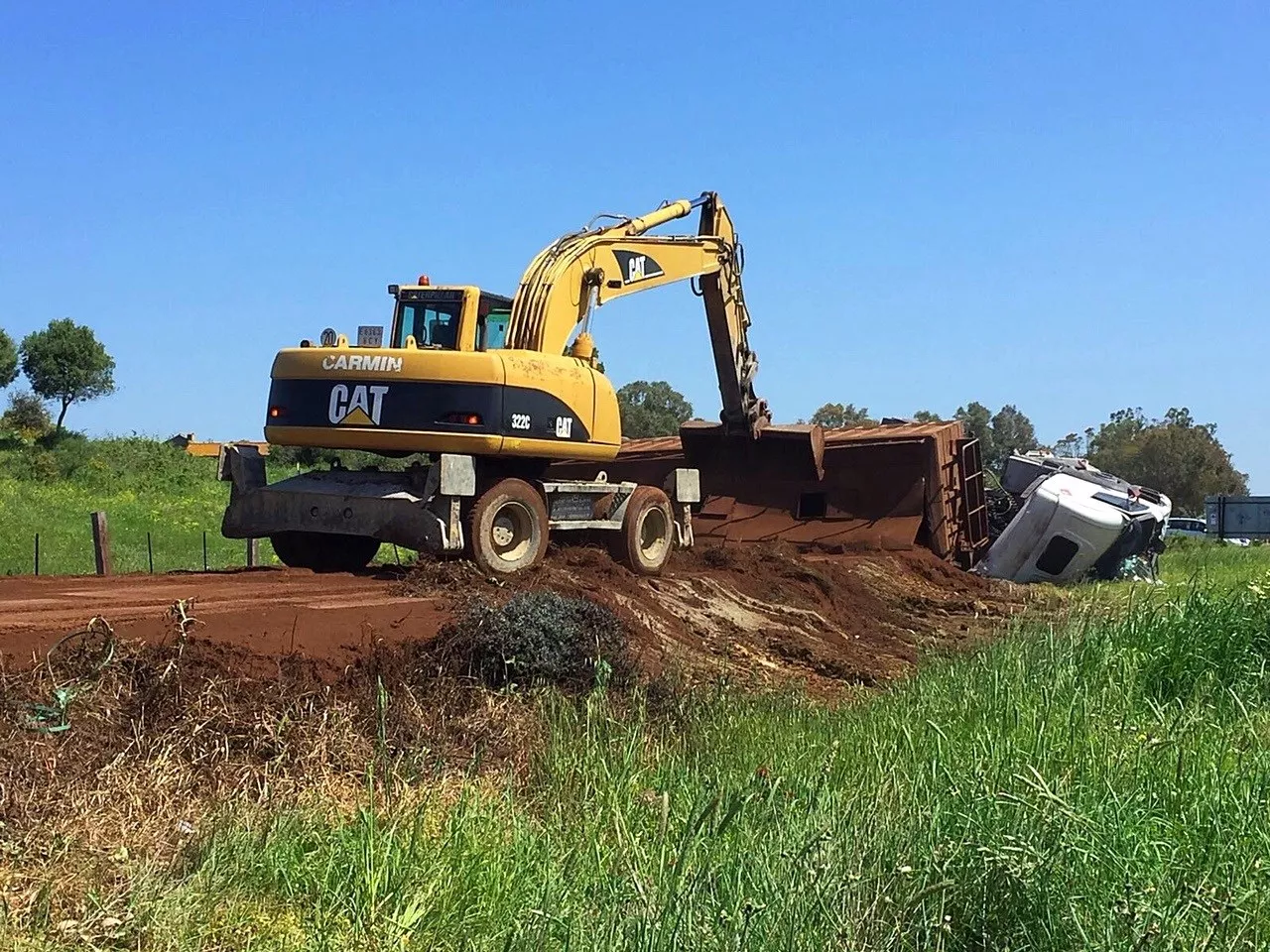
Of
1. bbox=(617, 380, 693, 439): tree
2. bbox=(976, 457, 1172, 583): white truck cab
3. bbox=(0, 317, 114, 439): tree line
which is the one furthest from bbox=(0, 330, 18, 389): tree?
bbox=(976, 457, 1172, 583): white truck cab

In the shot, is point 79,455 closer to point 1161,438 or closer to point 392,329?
point 392,329

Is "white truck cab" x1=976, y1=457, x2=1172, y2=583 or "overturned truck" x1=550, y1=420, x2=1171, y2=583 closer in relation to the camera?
"overturned truck" x1=550, y1=420, x2=1171, y2=583

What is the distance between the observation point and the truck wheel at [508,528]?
12312mm

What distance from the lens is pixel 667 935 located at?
14.6 feet

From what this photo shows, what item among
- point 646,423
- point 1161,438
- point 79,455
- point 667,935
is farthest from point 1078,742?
point 1161,438

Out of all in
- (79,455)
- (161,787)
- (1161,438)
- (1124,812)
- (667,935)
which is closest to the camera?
(667,935)

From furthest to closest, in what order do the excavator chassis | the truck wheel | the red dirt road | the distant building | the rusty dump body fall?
the distant building, the rusty dump body, the truck wheel, the excavator chassis, the red dirt road

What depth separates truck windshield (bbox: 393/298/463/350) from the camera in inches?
529

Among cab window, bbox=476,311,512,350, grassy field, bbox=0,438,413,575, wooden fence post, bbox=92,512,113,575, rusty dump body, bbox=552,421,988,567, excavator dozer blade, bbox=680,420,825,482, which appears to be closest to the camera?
cab window, bbox=476,311,512,350

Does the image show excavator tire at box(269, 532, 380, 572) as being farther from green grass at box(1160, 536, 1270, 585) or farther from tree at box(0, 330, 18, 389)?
tree at box(0, 330, 18, 389)

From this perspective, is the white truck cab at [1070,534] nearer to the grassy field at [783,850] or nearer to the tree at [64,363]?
the grassy field at [783,850]

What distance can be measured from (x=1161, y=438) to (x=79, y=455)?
58.7 m

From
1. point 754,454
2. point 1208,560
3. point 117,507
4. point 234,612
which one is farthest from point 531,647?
point 117,507

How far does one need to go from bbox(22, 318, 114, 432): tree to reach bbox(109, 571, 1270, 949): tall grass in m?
63.3
